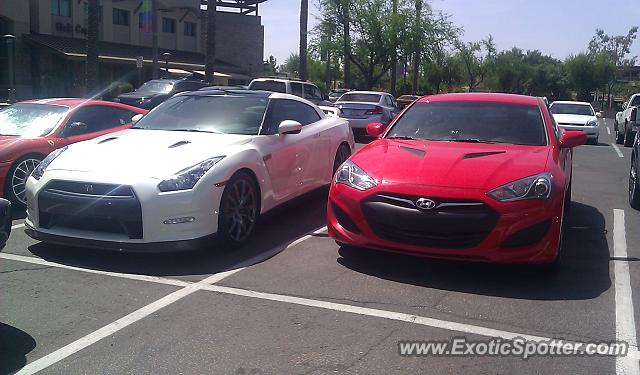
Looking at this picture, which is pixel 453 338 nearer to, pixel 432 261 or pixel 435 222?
pixel 435 222

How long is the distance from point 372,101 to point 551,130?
42.7ft

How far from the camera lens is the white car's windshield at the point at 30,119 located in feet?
26.1

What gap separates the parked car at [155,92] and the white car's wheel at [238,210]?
13.2 meters

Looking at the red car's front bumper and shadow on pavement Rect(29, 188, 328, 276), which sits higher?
the red car's front bumper

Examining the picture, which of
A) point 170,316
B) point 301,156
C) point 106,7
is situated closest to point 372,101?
point 301,156

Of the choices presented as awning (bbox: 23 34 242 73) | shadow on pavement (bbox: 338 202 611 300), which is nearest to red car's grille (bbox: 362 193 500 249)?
shadow on pavement (bbox: 338 202 611 300)

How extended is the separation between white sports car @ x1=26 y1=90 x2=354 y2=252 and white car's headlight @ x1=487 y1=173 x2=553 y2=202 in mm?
2327

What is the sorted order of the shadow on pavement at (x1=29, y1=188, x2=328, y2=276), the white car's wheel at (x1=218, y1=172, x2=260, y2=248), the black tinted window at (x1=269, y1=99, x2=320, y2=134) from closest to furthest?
1. the shadow on pavement at (x1=29, y1=188, x2=328, y2=276)
2. the white car's wheel at (x1=218, y1=172, x2=260, y2=248)
3. the black tinted window at (x1=269, y1=99, x2=320, y2=134)

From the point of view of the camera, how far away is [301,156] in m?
7.32

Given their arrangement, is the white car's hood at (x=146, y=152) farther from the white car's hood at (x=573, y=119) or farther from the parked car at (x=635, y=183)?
the white car's hood at (x=573, y=119)

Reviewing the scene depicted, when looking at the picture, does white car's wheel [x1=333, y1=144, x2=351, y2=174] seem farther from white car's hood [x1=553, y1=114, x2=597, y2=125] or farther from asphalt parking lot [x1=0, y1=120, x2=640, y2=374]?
white car's hood [x1=553, y1=114, x2=597, y2=125]

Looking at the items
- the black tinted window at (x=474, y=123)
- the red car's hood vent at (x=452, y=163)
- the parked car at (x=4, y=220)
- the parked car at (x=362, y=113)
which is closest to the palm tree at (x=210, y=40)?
the parked car at (x=362, y=113)

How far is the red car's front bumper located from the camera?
192 inches

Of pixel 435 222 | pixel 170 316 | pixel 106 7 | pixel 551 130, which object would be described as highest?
pixel 106 7
